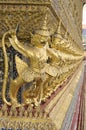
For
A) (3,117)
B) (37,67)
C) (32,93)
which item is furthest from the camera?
(32,93)

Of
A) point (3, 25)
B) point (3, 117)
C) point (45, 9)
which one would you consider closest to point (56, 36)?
point (45, 9)

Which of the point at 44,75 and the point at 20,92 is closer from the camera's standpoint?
the point at 44,75

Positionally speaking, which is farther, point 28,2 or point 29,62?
point 28,2

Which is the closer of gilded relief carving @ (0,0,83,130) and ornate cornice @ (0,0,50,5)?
gilded relief carving @ (0,0,83,130)

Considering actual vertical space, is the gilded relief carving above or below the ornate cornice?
below

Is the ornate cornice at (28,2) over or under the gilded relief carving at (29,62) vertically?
over

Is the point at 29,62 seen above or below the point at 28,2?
below

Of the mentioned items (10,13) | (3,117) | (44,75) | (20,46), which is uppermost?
(10,13)

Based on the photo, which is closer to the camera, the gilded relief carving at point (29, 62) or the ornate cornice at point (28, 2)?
the gilded relief carving at point (29, 62)

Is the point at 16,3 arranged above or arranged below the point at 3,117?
above

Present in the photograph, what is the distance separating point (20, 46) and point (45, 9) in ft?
3.05

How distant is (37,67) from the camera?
289 centimetres

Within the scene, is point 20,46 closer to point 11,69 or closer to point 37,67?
point 37,67

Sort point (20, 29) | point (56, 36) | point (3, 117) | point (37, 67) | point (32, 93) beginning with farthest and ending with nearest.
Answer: point (20, 29), point (56, 36), point (32, 93), point (37, 67), point (3, 117)
